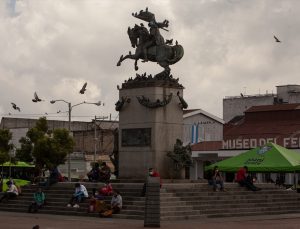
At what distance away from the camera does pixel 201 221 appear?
27312 millimetres

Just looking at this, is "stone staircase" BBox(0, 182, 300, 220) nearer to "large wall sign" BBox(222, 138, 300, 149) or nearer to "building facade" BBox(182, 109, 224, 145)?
"large wall sign" BBox(222, 138, 300, 149)

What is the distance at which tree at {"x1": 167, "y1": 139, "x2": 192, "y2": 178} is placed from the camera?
3278 cm

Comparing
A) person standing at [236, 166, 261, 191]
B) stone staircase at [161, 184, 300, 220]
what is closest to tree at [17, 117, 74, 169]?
person standing at [236, 166, 261, 191]

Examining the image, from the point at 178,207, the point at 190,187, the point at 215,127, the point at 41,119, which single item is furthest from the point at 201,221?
the point at 215,127

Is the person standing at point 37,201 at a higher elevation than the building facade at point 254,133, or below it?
below

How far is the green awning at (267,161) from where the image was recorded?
118 feet

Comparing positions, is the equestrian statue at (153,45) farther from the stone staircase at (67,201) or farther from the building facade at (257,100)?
the building facade at (257,100)

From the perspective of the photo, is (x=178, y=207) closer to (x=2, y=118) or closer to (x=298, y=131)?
(x=298, y=131)

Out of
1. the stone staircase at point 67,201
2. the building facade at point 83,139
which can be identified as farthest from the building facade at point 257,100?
the stone staircase at point 67,201

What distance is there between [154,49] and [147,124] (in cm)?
393

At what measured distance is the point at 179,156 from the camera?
3284cm

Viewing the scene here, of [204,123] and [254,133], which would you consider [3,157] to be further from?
[204,123]

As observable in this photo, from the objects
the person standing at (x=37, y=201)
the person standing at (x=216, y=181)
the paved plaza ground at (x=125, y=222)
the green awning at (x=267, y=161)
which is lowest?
the paved plaza ground at (x=125, y=222)

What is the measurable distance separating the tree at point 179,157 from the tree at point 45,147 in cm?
3244
